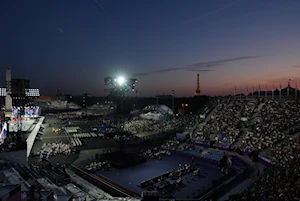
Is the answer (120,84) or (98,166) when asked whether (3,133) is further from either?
(120,84)

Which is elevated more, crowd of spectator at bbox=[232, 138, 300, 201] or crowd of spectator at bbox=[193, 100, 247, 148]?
crowd of spectator at bbox=[193, 100, 247, 148]

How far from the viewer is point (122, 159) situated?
24.6 meters

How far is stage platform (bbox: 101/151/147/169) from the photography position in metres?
23.7

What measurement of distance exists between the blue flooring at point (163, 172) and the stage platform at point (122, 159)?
55 centimetres

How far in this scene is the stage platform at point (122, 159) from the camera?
23672 mm

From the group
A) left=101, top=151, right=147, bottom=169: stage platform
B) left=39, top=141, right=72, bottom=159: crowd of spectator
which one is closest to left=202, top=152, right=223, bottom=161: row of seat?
left=101, top=151, right=147, bottom=169: stage platform

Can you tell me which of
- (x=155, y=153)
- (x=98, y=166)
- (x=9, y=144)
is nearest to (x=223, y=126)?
(x=155, y=153)

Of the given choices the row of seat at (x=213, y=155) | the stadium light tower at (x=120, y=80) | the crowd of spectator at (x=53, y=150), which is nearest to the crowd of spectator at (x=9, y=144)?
the crowd of spectator at (x=53, y=150)

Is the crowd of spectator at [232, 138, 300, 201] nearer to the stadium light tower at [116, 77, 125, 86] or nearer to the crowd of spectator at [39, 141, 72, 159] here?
the crowd of spectator at [39, 141, 72, 159]

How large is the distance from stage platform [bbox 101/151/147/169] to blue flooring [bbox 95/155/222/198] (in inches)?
21.6

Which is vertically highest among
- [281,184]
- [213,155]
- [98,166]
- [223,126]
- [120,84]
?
[120,84]

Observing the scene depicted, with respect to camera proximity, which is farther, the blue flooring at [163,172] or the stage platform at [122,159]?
the stage platform at [122,159]

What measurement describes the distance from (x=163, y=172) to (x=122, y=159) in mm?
5174

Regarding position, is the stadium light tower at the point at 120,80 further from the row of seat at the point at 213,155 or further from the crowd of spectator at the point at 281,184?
the crowd of spectator at the point at 281,184
